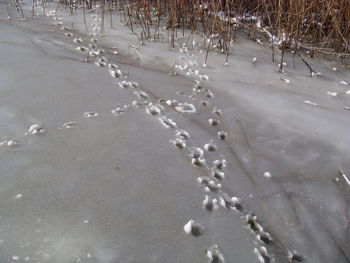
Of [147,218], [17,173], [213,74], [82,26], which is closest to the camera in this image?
[147,218]

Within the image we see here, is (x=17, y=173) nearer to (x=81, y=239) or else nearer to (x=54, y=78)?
(x=81, y=239)

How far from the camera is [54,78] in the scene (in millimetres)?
2285

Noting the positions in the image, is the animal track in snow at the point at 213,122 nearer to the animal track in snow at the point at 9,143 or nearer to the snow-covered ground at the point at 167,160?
the snow-covered ground at the point at 167,160

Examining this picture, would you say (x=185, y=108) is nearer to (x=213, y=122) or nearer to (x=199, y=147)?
(x=213, y=122)

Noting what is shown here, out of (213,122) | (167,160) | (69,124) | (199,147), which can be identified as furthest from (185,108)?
(69,124)

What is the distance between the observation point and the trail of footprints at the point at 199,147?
1.25 metres

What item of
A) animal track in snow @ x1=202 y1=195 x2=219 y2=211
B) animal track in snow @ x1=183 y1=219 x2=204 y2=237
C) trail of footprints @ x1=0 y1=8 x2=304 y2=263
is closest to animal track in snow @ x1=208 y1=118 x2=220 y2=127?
trail of footprints @ x1=0 y1=8 x2=304 y2=263

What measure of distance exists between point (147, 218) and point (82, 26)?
270cm

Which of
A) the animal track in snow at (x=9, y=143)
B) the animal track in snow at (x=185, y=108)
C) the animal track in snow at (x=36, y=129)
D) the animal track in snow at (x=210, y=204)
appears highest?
the animal track in snow at (x=185, y=108)

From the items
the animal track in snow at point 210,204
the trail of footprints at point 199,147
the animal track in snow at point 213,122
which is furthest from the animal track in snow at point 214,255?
the animal track in snow at point 213,122

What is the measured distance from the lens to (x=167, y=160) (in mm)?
1625

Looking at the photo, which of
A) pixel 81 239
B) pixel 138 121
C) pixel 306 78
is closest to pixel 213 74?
pixel 306 78

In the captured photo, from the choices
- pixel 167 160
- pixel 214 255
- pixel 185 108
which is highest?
pixel 185 108

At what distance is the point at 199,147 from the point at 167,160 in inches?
7.8
